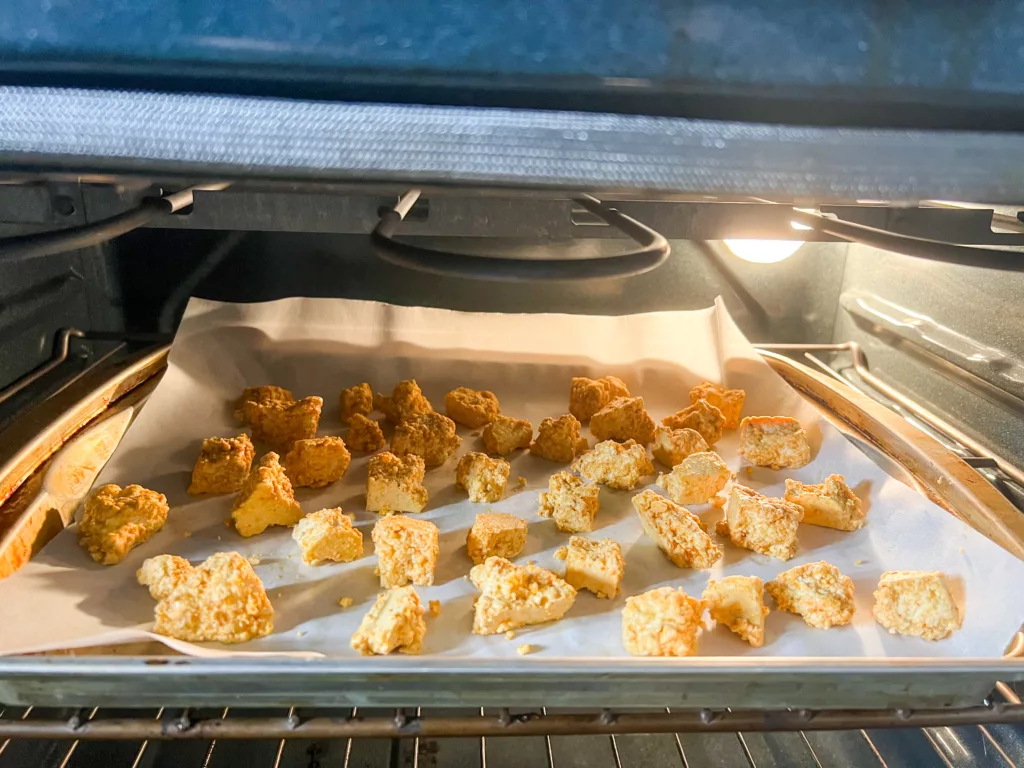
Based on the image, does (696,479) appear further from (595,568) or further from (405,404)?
(405,404)

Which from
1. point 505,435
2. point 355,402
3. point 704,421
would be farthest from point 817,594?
point 355,402

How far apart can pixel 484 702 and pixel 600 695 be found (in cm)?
13

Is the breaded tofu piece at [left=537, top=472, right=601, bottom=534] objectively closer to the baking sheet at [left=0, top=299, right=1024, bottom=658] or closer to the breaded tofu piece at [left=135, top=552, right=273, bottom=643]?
the baking sheet at [left=0, top=299, right=1024, bottom=658]

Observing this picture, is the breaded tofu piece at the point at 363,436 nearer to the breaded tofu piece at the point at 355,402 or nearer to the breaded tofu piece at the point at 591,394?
the breaded tofu piece at the point at 355,402

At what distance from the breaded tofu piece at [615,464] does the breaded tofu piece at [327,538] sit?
432 mm

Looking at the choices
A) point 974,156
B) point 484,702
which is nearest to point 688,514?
point 484,702

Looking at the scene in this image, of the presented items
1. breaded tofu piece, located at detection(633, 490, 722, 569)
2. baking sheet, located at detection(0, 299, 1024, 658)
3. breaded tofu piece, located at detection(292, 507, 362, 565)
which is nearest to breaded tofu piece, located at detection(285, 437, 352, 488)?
baking sheet, located at detection(0, 299, 1024, 658)

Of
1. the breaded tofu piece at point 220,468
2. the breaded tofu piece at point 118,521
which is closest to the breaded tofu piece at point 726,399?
the breaded tofu piece at point 220,468

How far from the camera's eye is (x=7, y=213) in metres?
1.14

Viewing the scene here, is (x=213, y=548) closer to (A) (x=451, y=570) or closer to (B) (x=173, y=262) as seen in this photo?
(A) (x=451, y=570)

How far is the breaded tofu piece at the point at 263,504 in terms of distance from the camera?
44.1 inches

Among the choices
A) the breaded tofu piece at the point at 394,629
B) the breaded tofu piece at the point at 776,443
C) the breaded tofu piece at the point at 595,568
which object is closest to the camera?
the breaded tofu piece at the point at 394,629

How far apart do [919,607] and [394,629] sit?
0.67 m

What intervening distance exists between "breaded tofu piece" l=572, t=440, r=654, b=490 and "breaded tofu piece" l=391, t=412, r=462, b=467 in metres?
0.25
